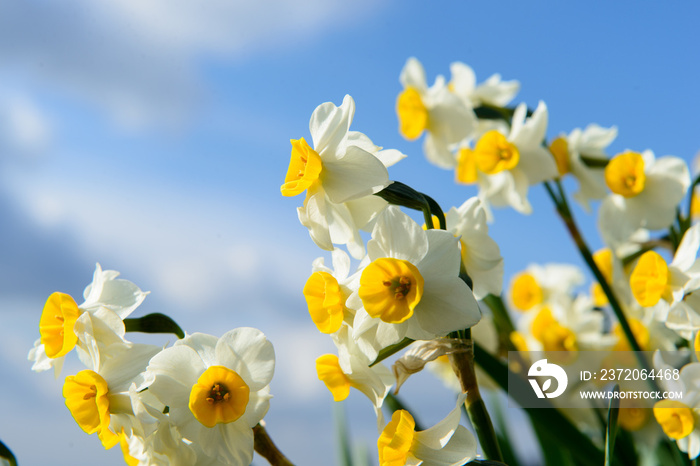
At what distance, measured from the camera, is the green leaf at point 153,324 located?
0.87 m

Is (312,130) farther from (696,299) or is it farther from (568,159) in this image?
(568,159)

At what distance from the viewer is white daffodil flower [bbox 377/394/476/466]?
0.77 meters

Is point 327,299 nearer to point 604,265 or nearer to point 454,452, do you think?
point 454,452

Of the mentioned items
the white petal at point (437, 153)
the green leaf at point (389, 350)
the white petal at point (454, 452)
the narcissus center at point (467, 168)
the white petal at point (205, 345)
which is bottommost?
the white petal at point (454, 452)

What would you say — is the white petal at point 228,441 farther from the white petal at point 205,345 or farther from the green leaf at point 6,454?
the green leaf at point 6,454

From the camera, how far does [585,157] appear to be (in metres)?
1.80

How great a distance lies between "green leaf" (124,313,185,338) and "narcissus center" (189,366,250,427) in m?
0.12

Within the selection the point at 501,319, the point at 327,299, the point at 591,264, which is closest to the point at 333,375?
the point at 327,299

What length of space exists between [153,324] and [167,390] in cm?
13

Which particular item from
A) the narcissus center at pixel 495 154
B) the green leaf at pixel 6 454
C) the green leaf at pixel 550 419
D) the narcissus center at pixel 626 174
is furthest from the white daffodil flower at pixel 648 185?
the green leaf at pixel 6 454

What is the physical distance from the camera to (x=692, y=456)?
1.02 metres

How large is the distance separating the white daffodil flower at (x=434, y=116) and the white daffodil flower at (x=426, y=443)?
1.19 m

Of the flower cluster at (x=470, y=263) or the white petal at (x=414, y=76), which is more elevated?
the white petal at (x=414, y=76)

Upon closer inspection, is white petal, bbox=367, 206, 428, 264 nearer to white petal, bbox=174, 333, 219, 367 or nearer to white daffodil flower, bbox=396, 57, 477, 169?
white petal, bbox=174, 333, 219, 367
